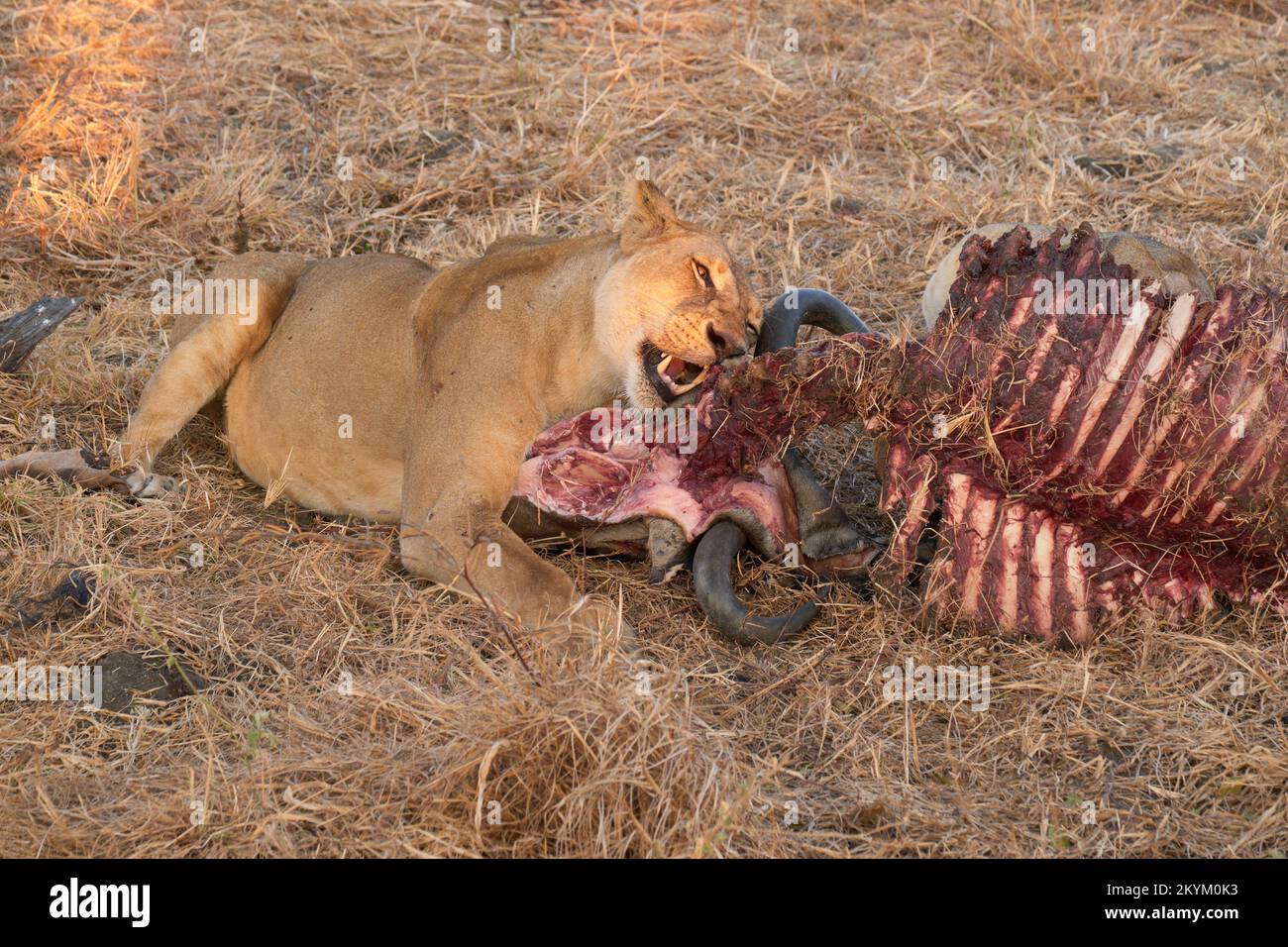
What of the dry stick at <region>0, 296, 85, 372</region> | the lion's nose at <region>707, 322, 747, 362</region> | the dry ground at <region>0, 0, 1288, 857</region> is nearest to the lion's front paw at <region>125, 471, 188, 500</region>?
the dry ground at <region>0, 0, 1288, 857</region>

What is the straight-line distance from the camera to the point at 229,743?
145 inches

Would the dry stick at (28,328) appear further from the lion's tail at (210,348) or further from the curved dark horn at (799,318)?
the curved dark horn at (799,318)

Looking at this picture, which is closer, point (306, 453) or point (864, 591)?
point (864, 591)

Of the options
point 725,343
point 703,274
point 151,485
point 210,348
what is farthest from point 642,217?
point 151,485

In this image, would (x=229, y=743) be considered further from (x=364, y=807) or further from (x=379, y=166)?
(x=379, y=166)

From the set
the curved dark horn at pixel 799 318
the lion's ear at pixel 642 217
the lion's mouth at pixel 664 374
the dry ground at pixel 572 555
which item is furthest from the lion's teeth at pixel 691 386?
the dry ground at pixel 572 555

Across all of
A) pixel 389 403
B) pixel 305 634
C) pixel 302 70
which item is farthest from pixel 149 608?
pixel 302 70

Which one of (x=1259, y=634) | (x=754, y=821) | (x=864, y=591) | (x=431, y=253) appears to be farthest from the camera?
(x=431, y=253)

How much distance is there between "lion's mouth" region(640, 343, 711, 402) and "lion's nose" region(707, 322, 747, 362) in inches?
2.4

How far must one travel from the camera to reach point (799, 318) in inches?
185

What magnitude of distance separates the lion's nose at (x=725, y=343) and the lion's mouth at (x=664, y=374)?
6 cm

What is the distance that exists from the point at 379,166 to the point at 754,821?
4370mm

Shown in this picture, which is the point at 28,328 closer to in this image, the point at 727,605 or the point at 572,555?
the point at 572,555

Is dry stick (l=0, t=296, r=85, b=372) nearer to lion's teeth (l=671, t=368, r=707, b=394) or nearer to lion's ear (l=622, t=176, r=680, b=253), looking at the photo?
lion's ear (l=622, t=176, r=680, b=253)
